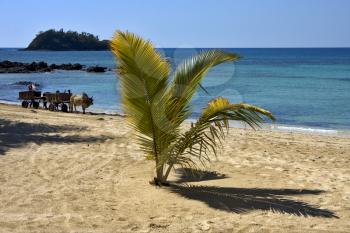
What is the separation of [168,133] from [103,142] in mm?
4242

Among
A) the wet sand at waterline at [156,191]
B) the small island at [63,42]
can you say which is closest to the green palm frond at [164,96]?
the wet sand at waterline at [156,191]

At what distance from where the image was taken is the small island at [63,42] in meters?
179

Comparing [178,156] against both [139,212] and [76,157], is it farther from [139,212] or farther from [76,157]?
[76,157]

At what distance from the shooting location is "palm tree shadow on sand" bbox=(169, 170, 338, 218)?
5.83 meters

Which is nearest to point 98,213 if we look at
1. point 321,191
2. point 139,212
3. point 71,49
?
point 139,212

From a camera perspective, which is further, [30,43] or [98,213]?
[30,43]

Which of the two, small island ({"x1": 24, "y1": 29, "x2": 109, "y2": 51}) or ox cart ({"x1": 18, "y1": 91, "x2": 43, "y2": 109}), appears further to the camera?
small island ({"x1": 24, "y1": 29, "x2": 109, "y2": 51})

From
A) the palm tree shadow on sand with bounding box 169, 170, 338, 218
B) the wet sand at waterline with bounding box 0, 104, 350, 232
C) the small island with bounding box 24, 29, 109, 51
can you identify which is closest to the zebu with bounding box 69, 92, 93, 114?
the wet sand at waterline with bounding box 0, 104, 350, 232

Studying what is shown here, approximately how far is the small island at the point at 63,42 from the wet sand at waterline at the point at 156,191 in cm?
17093

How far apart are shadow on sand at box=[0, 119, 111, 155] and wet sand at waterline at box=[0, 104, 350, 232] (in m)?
0.06

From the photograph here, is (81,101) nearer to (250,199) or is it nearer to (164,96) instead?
(164,96)

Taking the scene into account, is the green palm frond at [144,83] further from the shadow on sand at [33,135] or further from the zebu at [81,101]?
the zebu at [81,101]

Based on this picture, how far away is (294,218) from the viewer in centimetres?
552

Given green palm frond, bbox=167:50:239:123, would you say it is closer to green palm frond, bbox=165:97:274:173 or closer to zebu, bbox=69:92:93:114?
green palm frond, bbox=165:97:274:173
